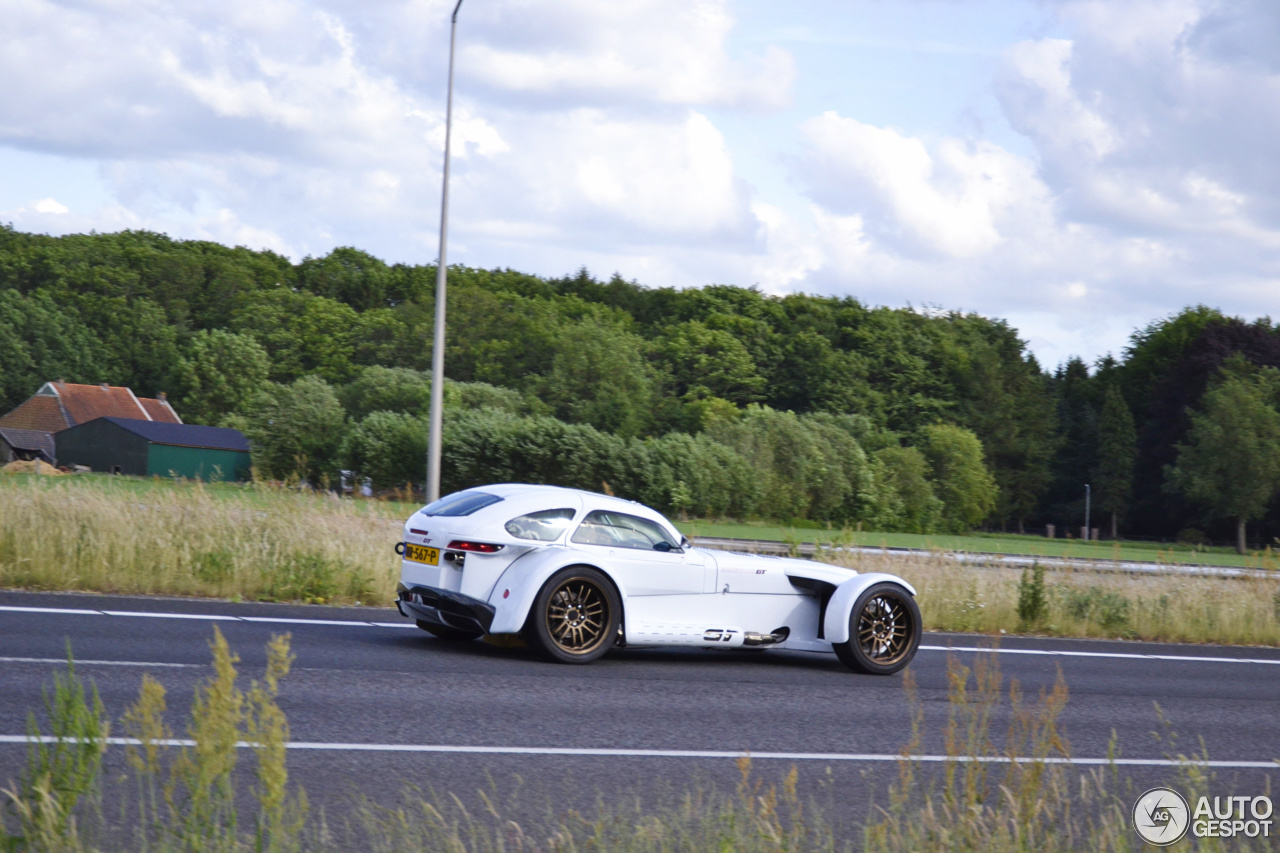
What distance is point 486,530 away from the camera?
10.3m

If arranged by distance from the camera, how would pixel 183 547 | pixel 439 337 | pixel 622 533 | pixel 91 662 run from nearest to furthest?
pixel 91 662 → pixel 622 533 → pixel 183 547 → pixel 439 337

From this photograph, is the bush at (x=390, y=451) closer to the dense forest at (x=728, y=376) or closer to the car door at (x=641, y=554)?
the dense forest at (x=728, y=376)

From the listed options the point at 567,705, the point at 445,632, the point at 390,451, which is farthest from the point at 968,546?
the point at 390,451

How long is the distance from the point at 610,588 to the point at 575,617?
15.3 inches

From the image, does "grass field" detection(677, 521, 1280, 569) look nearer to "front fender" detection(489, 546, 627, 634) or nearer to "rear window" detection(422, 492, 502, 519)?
"rear window" detection(422, 492, 502, 519)

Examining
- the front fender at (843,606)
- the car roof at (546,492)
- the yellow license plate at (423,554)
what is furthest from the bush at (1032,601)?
the yellow license plate at (423,554)

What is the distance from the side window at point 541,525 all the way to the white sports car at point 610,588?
0.01m

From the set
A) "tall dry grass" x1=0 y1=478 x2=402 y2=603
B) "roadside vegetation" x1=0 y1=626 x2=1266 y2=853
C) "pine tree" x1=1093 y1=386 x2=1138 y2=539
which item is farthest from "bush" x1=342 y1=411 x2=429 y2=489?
"pine tree" x1=1093 y1=386 x2=1138 y2=539

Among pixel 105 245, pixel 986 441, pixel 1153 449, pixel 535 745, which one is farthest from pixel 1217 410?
pixel 105 245

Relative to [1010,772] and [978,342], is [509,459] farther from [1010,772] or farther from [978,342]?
[978,342]

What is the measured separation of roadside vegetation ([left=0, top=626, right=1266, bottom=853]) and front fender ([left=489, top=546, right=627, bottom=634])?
148 inches

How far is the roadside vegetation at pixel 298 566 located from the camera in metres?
14.4

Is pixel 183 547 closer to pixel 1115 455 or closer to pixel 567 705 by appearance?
pixel 567 705

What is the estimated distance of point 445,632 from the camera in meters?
11.6
